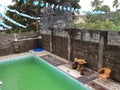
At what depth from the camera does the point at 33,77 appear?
5.94m

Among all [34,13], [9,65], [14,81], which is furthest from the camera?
[34,13]

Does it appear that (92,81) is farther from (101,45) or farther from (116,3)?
(116,3)

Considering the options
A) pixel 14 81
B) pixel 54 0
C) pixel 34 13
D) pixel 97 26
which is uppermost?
pixel 54 0

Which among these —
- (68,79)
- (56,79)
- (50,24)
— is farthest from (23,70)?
(50,24)

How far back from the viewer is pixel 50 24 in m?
9.15

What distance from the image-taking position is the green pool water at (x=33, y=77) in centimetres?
502

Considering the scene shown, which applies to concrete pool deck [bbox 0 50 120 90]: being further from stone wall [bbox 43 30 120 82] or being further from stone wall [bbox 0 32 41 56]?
stone wall [bbox 0 32 41 56]

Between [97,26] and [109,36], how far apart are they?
2.61 meters

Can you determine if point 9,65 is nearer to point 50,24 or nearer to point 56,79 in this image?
point 56,79

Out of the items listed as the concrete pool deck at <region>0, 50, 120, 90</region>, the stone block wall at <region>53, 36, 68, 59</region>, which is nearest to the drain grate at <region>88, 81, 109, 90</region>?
the concrete pool deck at <region>0, 50, 120, 90</region>

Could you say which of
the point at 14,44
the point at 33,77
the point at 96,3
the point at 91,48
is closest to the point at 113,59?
the point at 91,48

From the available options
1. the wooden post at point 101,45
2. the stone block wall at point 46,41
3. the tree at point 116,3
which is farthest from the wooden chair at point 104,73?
the tree at point 116,3

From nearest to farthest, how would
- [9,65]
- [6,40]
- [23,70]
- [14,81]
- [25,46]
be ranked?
[14,81] < [23,70] < [9,65] < [6,40] < [25,46]

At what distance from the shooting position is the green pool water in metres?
5.02
